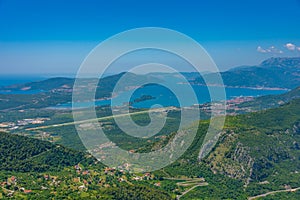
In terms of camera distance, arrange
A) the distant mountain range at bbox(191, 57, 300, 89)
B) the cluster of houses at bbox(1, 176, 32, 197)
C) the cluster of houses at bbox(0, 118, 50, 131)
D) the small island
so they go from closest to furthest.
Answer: the cluster of houses at bbox(1, 176, 32, 197) → the cluster of houses at bbox(0, 118, 50, 131) → the small island → the distant mountain range at bbox(191, 57, 300, 89)

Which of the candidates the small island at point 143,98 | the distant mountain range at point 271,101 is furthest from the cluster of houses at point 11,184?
the small island at point 143,98

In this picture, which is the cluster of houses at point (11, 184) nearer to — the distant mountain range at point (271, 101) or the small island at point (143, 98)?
the distant mountain range at point (271, 101)

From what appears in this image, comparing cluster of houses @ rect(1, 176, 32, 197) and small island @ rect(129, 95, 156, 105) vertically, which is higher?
small island @ rect(129, 95, 156, 105)

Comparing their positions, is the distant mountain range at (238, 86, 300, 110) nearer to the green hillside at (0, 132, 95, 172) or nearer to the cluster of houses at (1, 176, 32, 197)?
the green hillside at (0, 132, 95, 172)

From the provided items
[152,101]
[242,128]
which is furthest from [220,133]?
[152,101]

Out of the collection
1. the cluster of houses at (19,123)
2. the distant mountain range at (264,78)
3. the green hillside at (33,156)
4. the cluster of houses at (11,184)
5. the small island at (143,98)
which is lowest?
the cluster of houses at (19,123)

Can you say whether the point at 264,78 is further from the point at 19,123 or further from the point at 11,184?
the point at 11,184

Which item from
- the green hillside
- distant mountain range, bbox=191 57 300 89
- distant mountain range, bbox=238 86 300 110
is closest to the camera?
the green hillside

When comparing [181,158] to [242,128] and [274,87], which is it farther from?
[274,87]

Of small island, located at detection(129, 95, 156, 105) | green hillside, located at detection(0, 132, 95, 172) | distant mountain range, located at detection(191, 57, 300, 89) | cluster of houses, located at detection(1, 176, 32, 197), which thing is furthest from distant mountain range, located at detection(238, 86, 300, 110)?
cluster of houses, located at detection(1, 176, 32, 197)

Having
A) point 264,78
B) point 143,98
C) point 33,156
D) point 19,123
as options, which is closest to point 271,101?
point 143,98

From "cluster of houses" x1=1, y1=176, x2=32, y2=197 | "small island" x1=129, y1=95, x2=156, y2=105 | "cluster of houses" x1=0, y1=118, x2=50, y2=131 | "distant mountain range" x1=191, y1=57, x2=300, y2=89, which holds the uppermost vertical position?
"distant mountain range" x1=191, y1=57, x2=300, y2=89

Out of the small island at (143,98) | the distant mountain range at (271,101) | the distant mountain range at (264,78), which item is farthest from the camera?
the distant mountain range at (264,78)
